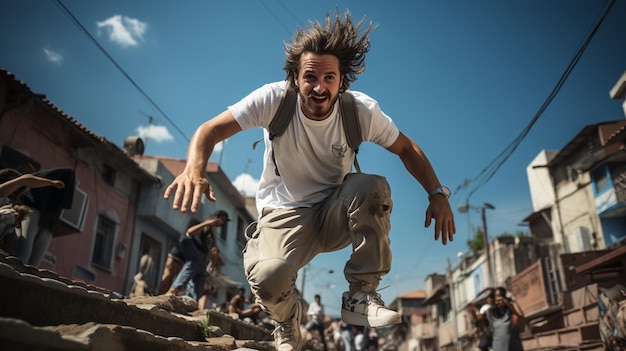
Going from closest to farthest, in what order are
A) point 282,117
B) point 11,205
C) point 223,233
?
1. point 282,117
2. point 11,205
3. point 223,233

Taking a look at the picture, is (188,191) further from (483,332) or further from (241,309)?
(241,309)

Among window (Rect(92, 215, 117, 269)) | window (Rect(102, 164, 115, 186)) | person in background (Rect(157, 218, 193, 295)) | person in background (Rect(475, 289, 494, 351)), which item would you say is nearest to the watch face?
person in background (Rect(157, 218, 193, 295))

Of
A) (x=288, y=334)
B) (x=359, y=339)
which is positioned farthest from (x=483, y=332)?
(x=288, y=334)

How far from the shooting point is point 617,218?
24250 millimetres

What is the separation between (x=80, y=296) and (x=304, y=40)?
6.61ft

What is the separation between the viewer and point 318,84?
3111 millimetres

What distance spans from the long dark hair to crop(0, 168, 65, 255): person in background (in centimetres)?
274

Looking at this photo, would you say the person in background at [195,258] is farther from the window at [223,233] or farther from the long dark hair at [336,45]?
the window at [223,233]

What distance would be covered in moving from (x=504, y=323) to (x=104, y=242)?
12.9 m

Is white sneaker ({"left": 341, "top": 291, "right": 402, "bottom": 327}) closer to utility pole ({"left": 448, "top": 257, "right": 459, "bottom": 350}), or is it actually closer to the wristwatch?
the wristwatch

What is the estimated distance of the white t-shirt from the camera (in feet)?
10.5

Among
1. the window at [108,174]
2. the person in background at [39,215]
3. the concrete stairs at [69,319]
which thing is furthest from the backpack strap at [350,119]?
the window at [108,174]

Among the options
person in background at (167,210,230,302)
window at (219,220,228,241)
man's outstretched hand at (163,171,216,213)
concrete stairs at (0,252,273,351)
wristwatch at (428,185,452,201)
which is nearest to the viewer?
concrete stairs at (0,252,273,351)

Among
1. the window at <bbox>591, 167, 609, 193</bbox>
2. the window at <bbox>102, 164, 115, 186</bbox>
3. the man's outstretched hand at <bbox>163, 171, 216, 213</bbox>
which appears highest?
the window at <bbox>591, 167, 609, 193</bbox>
